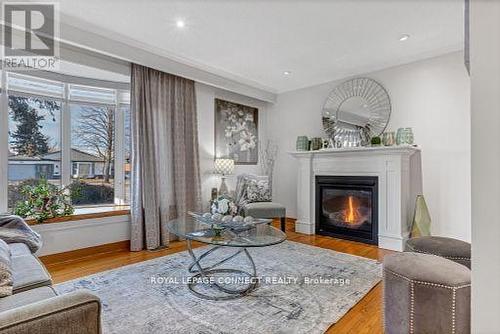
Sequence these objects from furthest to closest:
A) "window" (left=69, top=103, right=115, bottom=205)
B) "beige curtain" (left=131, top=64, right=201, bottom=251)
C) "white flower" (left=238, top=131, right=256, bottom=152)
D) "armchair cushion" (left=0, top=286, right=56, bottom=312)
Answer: "white flower" (left=238, top=131, right=256, bottom=152) → "window" (left=69, top=103, right=115, bottom=205) → "beige curtain" (left=131, top=64, right=201, bottom=251) → "armchair cushion" (left=0, top=286, right=56, bottom=312)

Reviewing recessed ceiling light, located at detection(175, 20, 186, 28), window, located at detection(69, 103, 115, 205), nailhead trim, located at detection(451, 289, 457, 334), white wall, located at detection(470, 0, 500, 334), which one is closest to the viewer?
white wall, located at detection(470, 0, 500, 334)

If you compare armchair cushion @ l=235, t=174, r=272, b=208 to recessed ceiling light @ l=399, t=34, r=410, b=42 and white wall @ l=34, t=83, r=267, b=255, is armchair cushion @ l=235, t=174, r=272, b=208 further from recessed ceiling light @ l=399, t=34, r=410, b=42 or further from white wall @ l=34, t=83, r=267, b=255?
recessed ceiling light @ l=399, t=34, r=410, b=42

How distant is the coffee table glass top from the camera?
2.18 meters

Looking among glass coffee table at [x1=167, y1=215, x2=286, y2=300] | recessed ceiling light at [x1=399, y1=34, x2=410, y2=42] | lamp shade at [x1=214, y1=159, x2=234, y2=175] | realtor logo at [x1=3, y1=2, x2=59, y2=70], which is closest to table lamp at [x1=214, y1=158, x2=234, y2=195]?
lamp shade at [x1=214, y1=159, x2=234, y2=175]

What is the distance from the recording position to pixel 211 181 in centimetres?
460

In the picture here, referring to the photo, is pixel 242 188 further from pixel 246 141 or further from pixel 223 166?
pixel 246 141

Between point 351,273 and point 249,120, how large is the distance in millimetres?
3462

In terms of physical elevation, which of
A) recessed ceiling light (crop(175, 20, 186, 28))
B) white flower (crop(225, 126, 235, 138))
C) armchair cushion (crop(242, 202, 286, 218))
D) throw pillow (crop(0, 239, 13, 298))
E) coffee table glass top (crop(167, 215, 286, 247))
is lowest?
armchair cushion (crop(242, 202, 286, 218))

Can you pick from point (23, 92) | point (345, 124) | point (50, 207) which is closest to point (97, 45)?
point (23, 92)

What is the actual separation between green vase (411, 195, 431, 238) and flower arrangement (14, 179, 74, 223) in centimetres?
432

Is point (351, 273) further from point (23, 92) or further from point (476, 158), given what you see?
point (23, 92)

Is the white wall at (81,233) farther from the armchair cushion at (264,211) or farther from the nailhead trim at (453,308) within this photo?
the nailhead trim at (453,308)

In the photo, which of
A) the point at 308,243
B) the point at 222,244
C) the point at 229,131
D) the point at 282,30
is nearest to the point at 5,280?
the point at 222,244

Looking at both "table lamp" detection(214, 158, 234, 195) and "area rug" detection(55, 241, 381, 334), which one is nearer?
"area rug" detection(55, 241, 381, 334)
